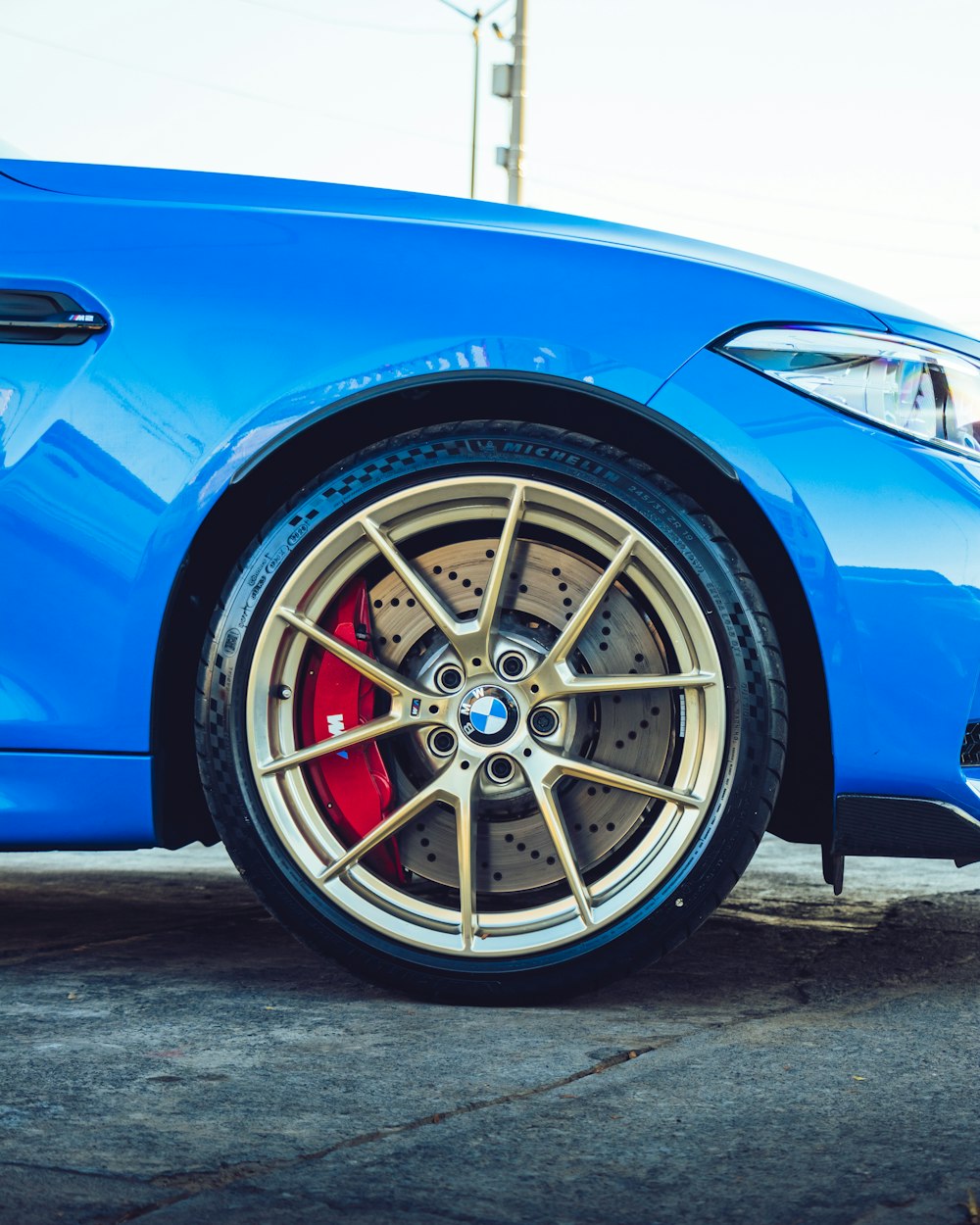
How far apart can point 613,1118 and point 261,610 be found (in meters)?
0.98

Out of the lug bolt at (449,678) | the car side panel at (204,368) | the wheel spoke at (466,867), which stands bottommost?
the wheel spoke at (466,867)

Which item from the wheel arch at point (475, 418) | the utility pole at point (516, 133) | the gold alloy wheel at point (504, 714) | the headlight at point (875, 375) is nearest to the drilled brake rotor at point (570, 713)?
the gold alloy wheel at point (504, 714)

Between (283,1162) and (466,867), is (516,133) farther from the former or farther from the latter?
(283,1162)

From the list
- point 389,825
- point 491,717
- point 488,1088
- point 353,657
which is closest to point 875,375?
point 491,717

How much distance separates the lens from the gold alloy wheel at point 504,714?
7.89 feet

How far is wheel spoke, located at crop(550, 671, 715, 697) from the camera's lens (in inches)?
94.7

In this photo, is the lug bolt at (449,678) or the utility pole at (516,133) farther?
the utility pole at (516,133)

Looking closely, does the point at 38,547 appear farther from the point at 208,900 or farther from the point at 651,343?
the point at 208,900

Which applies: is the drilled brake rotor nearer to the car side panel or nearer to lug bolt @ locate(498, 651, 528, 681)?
lug bolt @ locate(498, 651, 528, 681)

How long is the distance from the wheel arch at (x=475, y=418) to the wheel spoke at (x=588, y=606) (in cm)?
17

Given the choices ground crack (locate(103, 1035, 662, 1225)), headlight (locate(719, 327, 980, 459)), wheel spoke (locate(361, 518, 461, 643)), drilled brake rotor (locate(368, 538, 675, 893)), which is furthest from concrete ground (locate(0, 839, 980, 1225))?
headlight (locate(719, 327, 980, 459))

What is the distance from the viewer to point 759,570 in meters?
2.45

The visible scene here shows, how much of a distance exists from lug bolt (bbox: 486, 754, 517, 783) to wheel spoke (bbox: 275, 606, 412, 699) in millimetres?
155

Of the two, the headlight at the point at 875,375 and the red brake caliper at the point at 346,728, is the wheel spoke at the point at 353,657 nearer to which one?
the red brake caliper at the point at 346,728
